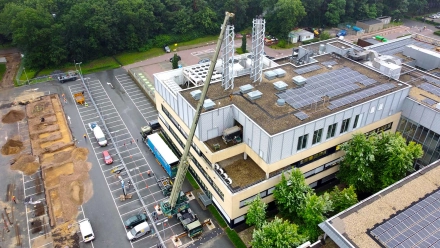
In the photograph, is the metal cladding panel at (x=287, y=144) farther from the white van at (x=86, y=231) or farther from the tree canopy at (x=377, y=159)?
the white van at (x=86, y=231)

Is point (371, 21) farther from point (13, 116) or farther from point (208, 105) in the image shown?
point (13, 116)

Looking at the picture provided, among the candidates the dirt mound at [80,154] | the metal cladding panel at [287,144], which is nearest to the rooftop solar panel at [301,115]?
the metal cladding panel at [287,144]

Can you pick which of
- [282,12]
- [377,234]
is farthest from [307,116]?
[282,12]

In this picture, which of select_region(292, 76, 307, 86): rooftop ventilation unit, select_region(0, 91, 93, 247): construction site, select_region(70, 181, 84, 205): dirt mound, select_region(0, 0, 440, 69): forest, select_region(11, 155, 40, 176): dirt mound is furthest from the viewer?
select_region(0, 0, 440, 69): forest

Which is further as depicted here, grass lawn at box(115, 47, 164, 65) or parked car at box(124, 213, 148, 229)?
grass lawn at box(115, 47, 164, 65)

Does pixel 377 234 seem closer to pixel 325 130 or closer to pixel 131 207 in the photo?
pixel 325 130

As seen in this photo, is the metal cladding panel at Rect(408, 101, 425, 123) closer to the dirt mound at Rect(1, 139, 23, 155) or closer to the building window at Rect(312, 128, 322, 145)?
the building window at Rect(312, 128, 322, 145)

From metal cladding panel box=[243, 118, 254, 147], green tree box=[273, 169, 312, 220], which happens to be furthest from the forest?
green tree box=[273, 169, 312, 220]
